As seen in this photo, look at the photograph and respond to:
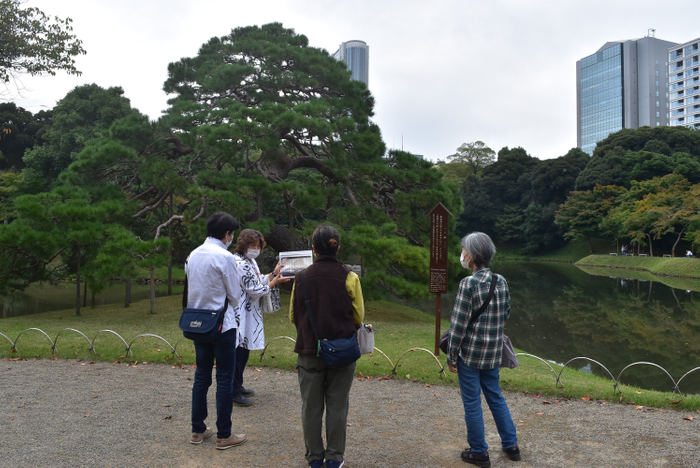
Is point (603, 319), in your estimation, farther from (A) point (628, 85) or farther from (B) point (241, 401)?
(A) point (628, 85)

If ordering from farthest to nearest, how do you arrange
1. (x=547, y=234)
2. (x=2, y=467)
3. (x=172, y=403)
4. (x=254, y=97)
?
(x=547, y=234) < (x=254, y=97) < (x=172, y=403) < (x=2, y=467)

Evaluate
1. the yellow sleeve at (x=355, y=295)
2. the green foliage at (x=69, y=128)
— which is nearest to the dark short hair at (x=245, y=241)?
the yellow sleeve at (x=355, y=295)

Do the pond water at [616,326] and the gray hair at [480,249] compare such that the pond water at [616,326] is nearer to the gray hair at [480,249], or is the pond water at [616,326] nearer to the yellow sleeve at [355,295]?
the gray hair at [480,249]

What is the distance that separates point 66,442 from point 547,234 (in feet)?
118

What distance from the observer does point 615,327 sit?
35.7 ft

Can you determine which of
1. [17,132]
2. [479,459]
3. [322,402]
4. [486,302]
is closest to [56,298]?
[17,132]

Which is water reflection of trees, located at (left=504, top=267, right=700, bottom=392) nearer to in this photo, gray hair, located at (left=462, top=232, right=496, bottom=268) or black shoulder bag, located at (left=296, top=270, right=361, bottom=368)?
gray hair, located at (left=462, top=232, right=496, bottom=268)

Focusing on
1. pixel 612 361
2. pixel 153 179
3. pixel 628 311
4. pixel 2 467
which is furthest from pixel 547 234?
pixel 2 467

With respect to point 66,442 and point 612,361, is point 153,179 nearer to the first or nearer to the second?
point 66,442

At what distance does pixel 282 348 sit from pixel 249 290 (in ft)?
10.6

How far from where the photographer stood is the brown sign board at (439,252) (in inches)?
262

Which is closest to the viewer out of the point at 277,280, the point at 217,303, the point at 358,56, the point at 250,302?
the point at 217,303

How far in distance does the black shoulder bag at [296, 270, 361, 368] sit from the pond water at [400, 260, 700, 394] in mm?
4290

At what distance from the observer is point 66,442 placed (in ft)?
10.3
